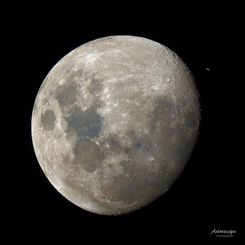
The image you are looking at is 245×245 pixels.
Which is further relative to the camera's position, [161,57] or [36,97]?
[36,97]

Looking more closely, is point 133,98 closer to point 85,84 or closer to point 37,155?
point 85,84

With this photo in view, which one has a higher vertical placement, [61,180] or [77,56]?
[77,56]

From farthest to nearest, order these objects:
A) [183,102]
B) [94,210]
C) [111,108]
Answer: [94,210] < [183,102] < [111,108]

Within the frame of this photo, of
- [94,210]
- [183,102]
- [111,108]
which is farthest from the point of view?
[94,210]

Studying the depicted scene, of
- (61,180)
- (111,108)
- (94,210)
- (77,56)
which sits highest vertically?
(77,56)

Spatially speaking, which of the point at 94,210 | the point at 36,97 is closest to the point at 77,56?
the point at 36,97

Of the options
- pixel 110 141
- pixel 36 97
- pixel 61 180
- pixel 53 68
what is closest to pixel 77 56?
pixel 53 68
